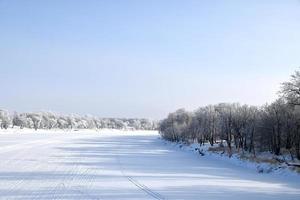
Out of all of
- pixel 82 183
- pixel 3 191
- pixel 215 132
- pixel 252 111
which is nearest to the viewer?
pixel 3 191

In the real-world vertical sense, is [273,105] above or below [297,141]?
above

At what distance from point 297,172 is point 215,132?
62.3 meters

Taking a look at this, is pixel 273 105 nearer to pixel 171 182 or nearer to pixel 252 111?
pixel 252 111

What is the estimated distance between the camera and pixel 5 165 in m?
32.1

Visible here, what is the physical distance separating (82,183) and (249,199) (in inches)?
347

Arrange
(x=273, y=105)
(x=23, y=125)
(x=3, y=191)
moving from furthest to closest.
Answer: (x=23, y=125)
(x=273, y=105)
(x=3, y=191)

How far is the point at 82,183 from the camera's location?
2330cm

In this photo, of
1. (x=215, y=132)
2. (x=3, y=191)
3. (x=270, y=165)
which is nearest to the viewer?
(x=3, y=191)

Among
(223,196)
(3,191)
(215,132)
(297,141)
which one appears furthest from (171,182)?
(215,132)

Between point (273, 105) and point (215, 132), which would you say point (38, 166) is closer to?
point (273, 105)

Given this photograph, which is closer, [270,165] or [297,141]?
[270,165]

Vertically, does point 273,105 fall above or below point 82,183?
above

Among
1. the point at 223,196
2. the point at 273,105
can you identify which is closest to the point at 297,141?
the point at 273,105

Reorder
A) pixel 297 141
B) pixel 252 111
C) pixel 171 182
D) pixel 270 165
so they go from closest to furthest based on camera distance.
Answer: pixel 171 182
pixel 270 165
pixel 297 141
pixel 252 111
